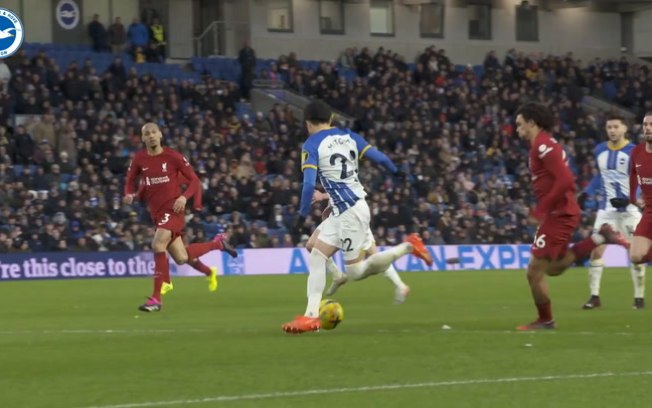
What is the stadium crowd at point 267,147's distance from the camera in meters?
33.4

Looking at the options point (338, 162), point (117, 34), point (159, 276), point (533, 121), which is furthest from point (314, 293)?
point (117, 34)

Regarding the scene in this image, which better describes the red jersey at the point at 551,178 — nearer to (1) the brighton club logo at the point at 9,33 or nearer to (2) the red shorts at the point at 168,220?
(2) the red shorts at the point at 168,220

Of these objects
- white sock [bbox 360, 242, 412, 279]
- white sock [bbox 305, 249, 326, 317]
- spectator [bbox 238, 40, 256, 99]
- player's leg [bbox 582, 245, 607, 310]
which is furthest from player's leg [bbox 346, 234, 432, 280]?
spectator [bbox 238, 40, 256, 99]

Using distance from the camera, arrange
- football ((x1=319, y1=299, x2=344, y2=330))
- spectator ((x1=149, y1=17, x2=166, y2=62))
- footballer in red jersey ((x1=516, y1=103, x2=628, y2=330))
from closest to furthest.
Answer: footballer in red jersey ((x1=516, y1=103, x2=628, y2=330)), football ((x1=319, y1=299, x2=344, y2=330)), spectator ((x1=149, y1=17, x2=166, y2=62))

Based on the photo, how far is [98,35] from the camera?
1645 inches

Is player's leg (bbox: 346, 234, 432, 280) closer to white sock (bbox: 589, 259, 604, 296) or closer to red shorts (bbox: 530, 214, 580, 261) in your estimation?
red shorts (bbox: 530, 214, 580, 261)

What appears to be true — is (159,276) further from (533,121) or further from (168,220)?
(533,121)

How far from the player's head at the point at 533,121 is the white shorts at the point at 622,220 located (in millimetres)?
5231

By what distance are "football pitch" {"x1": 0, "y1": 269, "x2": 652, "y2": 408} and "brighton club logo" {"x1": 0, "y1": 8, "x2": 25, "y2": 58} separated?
18419 mm

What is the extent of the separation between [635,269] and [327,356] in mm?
7798

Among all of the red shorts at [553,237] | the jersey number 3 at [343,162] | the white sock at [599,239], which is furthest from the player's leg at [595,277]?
the jersey number 3 at [343,162]

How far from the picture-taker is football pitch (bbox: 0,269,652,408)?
33.0 feet

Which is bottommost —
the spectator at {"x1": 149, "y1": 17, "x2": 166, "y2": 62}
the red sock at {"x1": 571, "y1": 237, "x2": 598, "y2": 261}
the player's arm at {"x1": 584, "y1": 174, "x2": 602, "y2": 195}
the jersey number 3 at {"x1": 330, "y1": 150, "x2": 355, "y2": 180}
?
the red sock at {"x1": 571, "y1": 237, "x2": 598, "y2": 261}

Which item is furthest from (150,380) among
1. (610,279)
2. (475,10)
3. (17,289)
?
(475,10)
